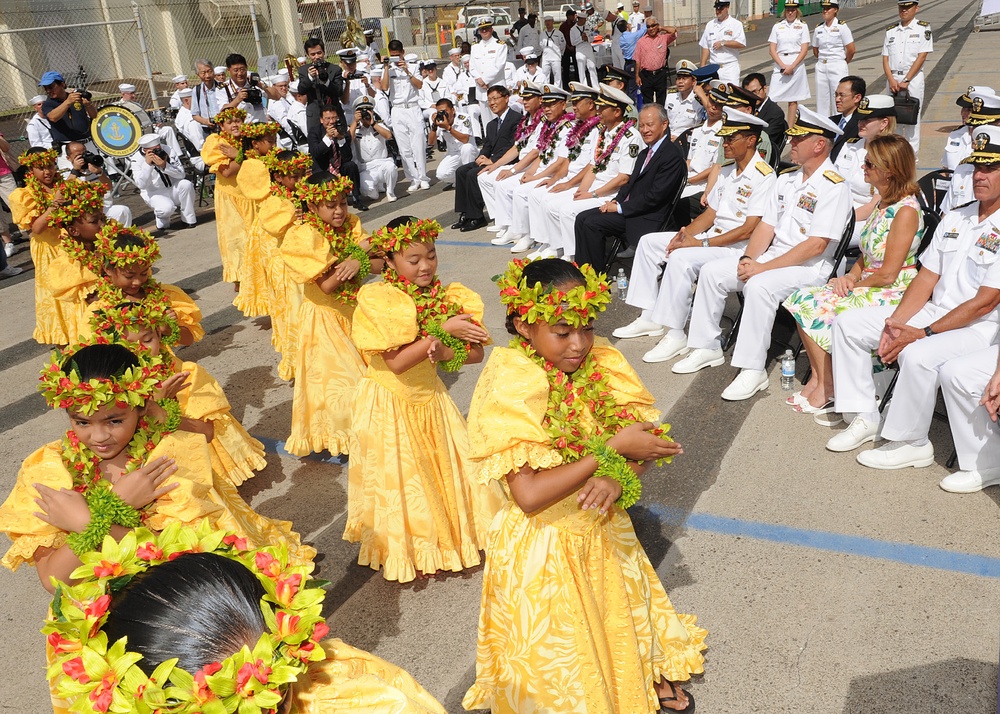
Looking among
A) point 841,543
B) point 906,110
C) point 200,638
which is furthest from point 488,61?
point 200,638

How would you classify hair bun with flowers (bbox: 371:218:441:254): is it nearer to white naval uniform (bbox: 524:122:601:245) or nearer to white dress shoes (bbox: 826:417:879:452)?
white dress shoes (bbox: 826:417:879:452)

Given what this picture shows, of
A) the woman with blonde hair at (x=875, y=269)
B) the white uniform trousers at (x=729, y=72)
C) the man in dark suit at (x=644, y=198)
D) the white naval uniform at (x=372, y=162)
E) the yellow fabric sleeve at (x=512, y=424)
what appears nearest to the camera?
the yellow fabric sleeve at (x=512, y=424)

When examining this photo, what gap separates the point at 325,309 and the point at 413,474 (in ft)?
5.91

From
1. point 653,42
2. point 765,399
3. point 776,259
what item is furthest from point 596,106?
point 653,42

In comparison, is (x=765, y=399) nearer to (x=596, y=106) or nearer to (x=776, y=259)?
(x=776, y=259)

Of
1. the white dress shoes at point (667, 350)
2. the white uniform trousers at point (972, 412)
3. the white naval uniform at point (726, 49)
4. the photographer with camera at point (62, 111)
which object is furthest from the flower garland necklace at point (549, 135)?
the photographer with camera at point (62, 111)

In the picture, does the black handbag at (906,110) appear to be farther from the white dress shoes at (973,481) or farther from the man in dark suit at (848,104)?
the white dress shoes at (973,481)

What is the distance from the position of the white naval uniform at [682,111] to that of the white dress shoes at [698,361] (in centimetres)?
614

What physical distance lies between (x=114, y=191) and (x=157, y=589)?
14.5m

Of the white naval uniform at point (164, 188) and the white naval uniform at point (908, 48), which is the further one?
the white naval uniform at point (164, 188)

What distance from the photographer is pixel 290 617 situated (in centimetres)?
182

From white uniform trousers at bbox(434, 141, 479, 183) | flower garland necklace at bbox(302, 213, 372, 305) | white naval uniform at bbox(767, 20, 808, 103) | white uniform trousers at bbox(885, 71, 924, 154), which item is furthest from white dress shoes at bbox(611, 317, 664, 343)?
white naval uniform at bbox(767, 20, 808, 103)

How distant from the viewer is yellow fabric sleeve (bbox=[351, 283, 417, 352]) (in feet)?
13.8

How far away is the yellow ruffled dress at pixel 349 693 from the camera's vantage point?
194cm
